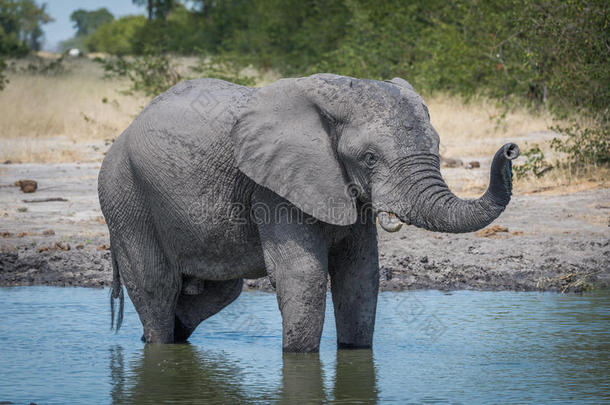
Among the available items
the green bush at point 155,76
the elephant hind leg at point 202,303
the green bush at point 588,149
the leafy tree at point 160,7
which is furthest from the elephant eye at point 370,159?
the leafy tree at point 160,7

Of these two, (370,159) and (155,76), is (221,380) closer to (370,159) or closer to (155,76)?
(370,159)

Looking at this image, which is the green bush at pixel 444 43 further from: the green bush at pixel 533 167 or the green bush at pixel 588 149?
the green bush at pixel 533 167

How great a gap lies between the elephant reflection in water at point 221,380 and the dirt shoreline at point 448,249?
272 cm

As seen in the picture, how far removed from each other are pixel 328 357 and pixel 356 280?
1.84 ft

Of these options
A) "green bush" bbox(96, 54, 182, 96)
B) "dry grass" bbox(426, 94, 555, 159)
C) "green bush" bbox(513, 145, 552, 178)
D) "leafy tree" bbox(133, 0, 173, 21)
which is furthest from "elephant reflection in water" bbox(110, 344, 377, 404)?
"leafy tree" bbox(133, 0, 173, 21)

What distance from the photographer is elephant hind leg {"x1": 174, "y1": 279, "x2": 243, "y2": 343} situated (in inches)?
276

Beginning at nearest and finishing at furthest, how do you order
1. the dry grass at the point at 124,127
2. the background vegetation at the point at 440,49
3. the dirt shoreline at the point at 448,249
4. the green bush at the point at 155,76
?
the dirt shoreline at the point at 448,249 → the dry grass at the point at 124,127 → the background vegetation at the point at 440,49 → the green bush at the point at 155,76

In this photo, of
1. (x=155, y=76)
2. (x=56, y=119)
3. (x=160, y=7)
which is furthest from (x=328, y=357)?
(x=160, y=7)

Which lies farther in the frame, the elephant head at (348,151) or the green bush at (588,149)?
the green bush at (588,149)

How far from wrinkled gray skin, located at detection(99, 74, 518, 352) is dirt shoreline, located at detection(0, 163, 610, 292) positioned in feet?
9.04

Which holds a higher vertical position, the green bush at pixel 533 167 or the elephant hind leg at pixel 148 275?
the green bush at pixel 533 167

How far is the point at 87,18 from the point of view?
A: 160 m

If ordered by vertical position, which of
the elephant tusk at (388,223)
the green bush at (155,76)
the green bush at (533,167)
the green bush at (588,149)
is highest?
the green bush at (155,76)

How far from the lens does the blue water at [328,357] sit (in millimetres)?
5664
